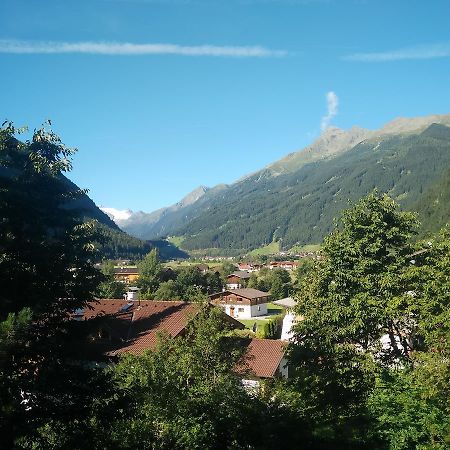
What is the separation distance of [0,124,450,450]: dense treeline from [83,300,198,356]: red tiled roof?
1083 cm

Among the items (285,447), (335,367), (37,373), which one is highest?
(37,373)

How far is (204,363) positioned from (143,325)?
14453mm

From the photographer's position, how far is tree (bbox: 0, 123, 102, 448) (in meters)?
10.1

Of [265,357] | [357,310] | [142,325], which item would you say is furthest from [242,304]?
[357,310]

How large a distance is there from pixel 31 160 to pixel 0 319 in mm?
5001

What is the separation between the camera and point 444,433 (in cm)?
1127

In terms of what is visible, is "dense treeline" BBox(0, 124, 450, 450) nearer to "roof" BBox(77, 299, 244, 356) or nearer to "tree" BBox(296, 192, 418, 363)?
"tree" BBox(296, 192, 418, 363)

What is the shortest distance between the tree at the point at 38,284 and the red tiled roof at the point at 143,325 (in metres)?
14.8

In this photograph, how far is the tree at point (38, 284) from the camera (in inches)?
396

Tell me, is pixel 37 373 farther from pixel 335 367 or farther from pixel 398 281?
pixel 398 281

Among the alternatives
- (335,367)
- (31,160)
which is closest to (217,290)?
(335,367)

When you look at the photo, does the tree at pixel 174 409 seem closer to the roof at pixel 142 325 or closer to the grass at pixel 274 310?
the roof at pixel 142 325

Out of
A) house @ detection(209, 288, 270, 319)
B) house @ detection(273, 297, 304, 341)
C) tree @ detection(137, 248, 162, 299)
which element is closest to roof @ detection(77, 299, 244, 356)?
house @ detection(273, 297, 304, 341)

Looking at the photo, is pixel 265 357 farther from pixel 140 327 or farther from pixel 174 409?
pixel 174 409
